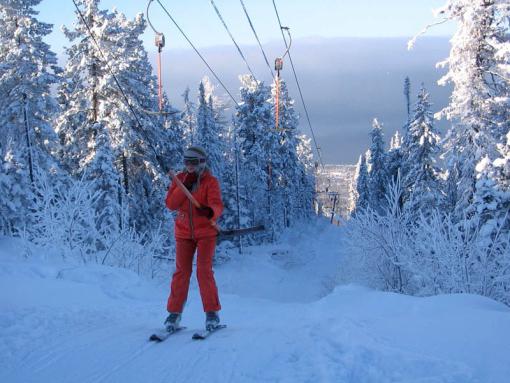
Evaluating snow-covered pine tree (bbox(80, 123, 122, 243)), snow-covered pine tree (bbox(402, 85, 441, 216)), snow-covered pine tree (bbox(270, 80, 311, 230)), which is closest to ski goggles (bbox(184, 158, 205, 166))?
snow-covered pine tree (bbox(80, 123, 122, 243))

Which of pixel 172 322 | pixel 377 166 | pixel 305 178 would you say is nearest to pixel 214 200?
pixel 172 322

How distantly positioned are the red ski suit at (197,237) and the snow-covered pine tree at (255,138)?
116ft

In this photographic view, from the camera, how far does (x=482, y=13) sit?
16.0 metres

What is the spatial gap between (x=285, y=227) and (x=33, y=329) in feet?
149

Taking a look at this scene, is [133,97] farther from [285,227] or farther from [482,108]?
[285,227]

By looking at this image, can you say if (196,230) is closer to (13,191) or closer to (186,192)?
(186,192)

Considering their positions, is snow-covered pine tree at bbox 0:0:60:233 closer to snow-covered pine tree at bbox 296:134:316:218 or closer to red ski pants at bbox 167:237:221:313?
red ski pants at bbox 167:237:221:313

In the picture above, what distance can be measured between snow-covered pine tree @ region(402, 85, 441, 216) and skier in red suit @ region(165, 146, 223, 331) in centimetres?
2715

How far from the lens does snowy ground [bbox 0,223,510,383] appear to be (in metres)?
3.86

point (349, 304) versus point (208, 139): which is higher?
point (208, 139)

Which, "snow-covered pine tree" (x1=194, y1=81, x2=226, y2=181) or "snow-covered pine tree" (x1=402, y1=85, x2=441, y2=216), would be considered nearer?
"snow-covered pine tree" (x1=402, y1=85, x2=441, y2=216)

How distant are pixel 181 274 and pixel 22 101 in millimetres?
22512

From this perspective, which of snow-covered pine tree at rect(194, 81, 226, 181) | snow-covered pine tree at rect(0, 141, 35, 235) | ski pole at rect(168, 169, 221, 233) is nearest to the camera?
ski pole at rect(168, 169, 221, 233)

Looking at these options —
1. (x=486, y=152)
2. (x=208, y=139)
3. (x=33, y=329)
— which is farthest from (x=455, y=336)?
(x=208, y=139)
